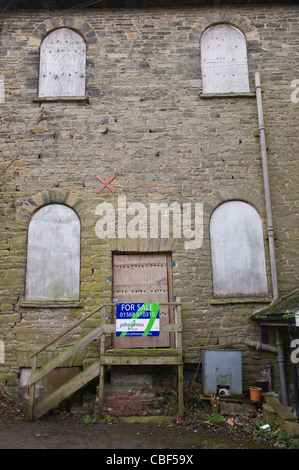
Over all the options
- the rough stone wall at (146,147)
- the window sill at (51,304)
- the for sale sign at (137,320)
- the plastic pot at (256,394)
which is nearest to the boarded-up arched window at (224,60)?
the rough stone wall at (146,147)

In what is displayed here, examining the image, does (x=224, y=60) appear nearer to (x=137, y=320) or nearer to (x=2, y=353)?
(x=137, y=320)

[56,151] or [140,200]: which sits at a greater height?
[56,151]

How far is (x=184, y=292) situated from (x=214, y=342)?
115cm

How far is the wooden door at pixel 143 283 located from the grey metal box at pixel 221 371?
40.2 inches

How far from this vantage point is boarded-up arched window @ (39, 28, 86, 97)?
8797 millimetres

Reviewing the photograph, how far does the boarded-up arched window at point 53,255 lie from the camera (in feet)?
25.6

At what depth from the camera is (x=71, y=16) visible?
907 centimetres

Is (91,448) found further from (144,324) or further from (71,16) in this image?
(71,16)

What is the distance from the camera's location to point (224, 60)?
8977 mm

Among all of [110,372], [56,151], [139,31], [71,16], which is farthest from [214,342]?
[71,16]

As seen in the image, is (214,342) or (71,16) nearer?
(214,342)

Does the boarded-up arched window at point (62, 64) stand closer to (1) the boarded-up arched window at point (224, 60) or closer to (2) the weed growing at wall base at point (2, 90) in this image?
(2) the weed growing at wall base at point (2, 90)

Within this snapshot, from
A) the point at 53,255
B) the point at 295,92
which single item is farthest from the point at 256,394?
the point at 295,92

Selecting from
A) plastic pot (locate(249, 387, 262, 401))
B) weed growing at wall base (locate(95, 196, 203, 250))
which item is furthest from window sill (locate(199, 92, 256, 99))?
plastic pot (locate(249, 387, 262, 401))
